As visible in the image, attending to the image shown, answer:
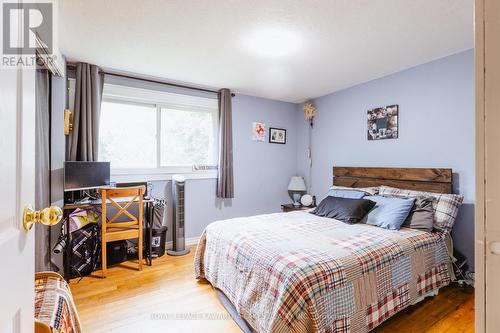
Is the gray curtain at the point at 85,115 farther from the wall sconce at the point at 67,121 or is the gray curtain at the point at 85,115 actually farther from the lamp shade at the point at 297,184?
the lamp shade at the point at 297,184

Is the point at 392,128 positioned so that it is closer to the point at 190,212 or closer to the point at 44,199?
the point at 190,212

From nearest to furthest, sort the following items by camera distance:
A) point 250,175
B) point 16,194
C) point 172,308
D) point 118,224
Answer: point 16,194, point 172,308, point 118,224, point 250,175

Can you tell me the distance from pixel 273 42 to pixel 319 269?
1.99m

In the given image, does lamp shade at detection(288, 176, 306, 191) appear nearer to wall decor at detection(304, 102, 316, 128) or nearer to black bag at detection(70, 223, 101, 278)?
wall decor at detection(304, 102, 316, 128)

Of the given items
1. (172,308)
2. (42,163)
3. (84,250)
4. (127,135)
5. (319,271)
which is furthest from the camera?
(127,135)

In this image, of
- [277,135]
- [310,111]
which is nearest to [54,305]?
[277,135]

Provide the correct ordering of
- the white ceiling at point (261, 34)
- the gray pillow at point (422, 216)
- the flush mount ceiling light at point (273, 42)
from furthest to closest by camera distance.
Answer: the gray pillow at point (422, 216)
the flush mount ceiling light at point (273, 42)
the white ceiling at point (261, 34)

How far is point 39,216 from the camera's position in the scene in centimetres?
72

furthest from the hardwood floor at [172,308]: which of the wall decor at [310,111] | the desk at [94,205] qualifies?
the wall decor at [310,111]

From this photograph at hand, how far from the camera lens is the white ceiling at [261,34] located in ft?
5.99

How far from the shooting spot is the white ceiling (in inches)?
71.9

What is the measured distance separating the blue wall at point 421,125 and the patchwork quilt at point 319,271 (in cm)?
85

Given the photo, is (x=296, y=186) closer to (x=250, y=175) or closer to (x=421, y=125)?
(x=250, y=175)

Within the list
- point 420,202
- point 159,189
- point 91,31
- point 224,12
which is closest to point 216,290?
point 159,189
